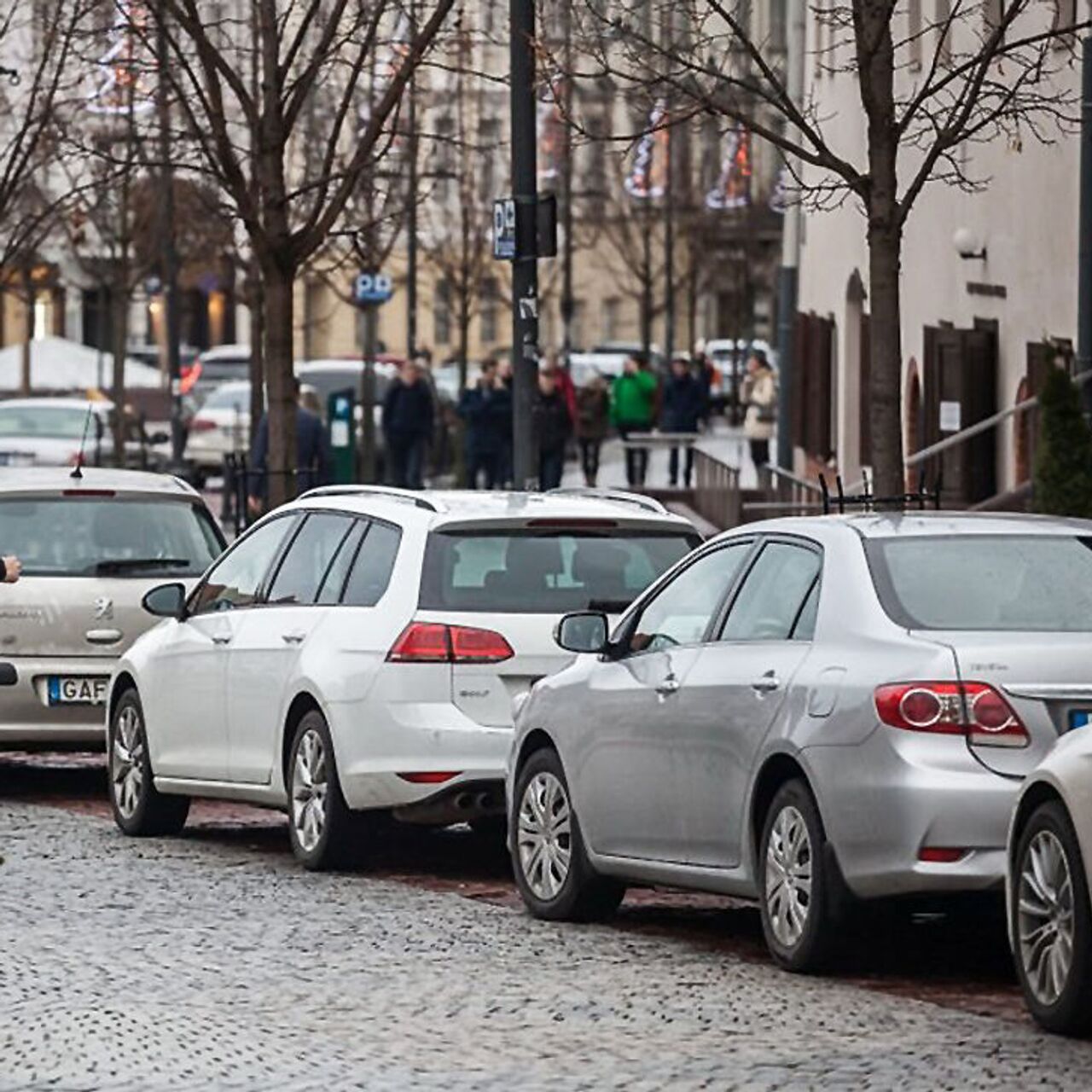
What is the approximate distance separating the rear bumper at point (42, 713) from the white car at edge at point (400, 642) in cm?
218

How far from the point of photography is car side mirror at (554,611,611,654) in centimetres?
1271

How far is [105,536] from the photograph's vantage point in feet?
61.4

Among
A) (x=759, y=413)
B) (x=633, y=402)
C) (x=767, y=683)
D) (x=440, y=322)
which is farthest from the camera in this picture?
(x=440, y=322)

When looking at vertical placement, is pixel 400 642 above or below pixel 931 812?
above

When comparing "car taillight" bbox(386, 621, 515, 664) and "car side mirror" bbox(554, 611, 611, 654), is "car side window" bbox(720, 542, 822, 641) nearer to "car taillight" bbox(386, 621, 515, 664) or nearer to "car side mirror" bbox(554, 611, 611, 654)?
"car side mirror" bbox(554, 611, 611, 654)

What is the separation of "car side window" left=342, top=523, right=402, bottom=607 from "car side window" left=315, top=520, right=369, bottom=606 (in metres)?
0.05

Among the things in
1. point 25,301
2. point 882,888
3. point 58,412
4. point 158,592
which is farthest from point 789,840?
point 25,301

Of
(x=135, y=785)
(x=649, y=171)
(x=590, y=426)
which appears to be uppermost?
(x=649, y=171)

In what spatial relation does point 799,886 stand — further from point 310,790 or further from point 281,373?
point 281,373

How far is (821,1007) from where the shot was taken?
10.5m

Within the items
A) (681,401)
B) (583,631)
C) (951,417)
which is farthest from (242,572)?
(681,401)

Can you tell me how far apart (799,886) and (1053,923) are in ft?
4.82

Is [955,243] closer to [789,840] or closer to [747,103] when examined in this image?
[789,840]

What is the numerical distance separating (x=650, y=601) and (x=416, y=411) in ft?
98.2
